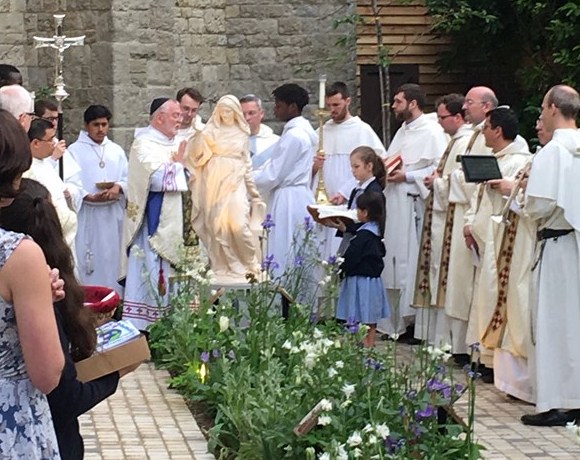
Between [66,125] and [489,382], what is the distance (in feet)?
26.8

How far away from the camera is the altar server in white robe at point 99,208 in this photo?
12.3m

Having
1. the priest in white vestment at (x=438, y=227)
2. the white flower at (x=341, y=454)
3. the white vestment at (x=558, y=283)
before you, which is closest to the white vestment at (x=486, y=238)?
the priest in white vestment at (x=438, y=227)

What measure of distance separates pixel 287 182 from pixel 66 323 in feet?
26.6

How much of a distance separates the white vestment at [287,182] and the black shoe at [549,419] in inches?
160

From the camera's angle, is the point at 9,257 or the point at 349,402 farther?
the point at 349,402

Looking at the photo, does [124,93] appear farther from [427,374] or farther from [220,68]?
[427,374]

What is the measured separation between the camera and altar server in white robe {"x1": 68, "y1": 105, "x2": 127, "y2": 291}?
12.3 meters

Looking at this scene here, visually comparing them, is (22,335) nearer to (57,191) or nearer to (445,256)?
(57,191)

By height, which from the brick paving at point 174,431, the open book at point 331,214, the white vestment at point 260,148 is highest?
the white vestment at point 260,148

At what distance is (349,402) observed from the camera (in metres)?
5.76

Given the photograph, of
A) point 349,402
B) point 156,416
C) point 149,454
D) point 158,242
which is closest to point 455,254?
point 158,242

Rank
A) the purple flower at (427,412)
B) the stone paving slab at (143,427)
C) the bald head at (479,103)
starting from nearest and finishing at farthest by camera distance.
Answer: the purple flower at (427,412), the stone paving slab at (143,427), the bald head at (479,103)

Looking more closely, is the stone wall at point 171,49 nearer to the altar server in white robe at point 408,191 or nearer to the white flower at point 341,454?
the altar server in white robe at point 408,191

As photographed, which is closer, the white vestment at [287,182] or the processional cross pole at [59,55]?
the processional cross pole at [59,55]
